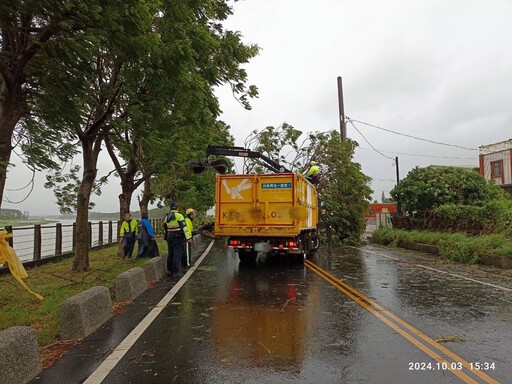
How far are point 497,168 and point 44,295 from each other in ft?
124

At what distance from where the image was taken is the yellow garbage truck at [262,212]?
1213cm

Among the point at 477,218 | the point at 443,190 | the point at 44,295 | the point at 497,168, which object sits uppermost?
the point at 497,168

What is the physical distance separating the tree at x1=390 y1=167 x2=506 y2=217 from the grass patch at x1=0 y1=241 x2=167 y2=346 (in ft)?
47.8

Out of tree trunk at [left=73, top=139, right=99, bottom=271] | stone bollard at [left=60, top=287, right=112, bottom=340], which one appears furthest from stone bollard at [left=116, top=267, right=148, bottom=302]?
tree trunk at [left=73, top=139, right=99, bottom=271]

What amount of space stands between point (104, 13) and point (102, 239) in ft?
55.9

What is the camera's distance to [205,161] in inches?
690

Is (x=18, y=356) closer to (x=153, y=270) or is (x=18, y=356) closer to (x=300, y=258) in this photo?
(x=153, y=270)

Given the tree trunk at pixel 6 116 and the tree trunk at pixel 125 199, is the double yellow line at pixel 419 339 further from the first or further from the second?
the tree trunk at pixel 125 199

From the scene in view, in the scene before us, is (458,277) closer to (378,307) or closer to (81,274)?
(378,307)

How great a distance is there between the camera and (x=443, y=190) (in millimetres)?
20312

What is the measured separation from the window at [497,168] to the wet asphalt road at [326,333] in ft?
97.7

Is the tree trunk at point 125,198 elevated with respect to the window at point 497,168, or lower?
lower

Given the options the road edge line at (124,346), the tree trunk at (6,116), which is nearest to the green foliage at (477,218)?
the road edge line at (124,346)

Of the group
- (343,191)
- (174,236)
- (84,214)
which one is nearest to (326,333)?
(174,236)
